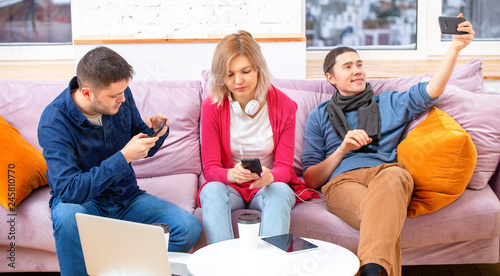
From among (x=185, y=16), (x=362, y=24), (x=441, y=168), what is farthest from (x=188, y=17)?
(x=441, y=168)

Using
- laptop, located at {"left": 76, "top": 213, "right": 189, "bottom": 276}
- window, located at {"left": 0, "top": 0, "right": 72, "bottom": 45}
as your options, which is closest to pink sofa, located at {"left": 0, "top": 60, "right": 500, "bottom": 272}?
laptop, located at {"left": 76, "top": 213, "right": 189, "bottom": 276}

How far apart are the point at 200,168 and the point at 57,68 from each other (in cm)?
185

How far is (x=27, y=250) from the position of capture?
2018mm

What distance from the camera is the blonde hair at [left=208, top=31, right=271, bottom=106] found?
199 centimetres

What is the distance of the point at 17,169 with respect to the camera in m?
2.05

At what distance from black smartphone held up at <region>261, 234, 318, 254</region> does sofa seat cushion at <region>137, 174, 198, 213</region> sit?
0.60 meters

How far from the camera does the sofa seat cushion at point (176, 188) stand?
82.7 inches

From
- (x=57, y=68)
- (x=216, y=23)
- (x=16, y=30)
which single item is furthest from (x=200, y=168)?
(x=16, y=30)

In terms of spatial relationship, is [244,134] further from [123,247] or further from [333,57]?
[123,247]

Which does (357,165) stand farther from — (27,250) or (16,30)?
(16,30)

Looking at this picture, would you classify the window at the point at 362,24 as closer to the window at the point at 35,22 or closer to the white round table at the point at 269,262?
the window at the point at 35,22

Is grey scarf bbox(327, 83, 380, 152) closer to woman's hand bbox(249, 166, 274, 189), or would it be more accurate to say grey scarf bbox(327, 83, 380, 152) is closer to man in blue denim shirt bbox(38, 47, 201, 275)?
woman's hand bbox(249, 166, 274, 189)

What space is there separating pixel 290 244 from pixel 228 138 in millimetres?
708

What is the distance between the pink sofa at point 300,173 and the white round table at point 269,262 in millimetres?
509
